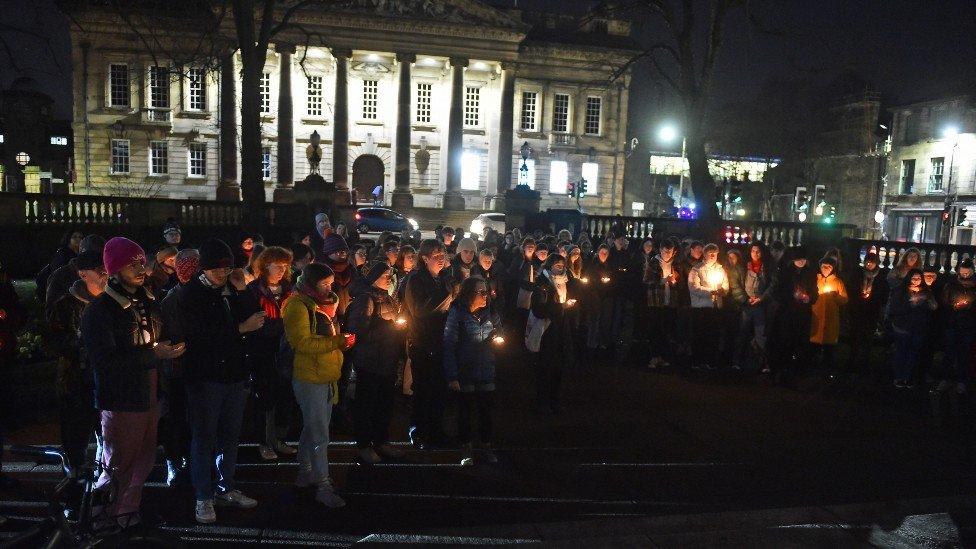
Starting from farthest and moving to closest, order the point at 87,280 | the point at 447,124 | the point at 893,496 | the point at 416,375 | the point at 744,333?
the point at 447,124 < the point at 744,333 < the point at 416,375 < the point at 893,496 < the point at 87,280

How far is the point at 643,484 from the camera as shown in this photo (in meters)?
6.60

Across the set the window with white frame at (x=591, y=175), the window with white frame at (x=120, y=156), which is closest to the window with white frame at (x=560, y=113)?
the window with white frame at (x=591, y=175)

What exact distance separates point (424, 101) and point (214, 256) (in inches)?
1991

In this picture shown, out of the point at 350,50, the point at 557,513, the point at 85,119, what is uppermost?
the point at 350,50

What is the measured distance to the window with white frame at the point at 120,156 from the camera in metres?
50.0

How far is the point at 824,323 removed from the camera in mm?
10875

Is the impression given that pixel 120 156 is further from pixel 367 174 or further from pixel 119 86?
pixel 367 174

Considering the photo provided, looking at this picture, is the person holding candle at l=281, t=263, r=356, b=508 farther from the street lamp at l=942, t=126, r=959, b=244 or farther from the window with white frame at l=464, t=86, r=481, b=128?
the window with white frame at l=464, t=86, r=481, b=128

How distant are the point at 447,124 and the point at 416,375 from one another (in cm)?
4711

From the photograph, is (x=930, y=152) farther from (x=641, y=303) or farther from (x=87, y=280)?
(x=87, y=280)

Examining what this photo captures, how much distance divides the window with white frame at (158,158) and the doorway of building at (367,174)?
13617 millimetres

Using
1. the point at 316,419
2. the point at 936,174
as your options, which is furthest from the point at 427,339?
the point at 936,174

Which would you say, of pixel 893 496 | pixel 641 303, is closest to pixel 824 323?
pixel 641 303

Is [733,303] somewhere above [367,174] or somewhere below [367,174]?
below
